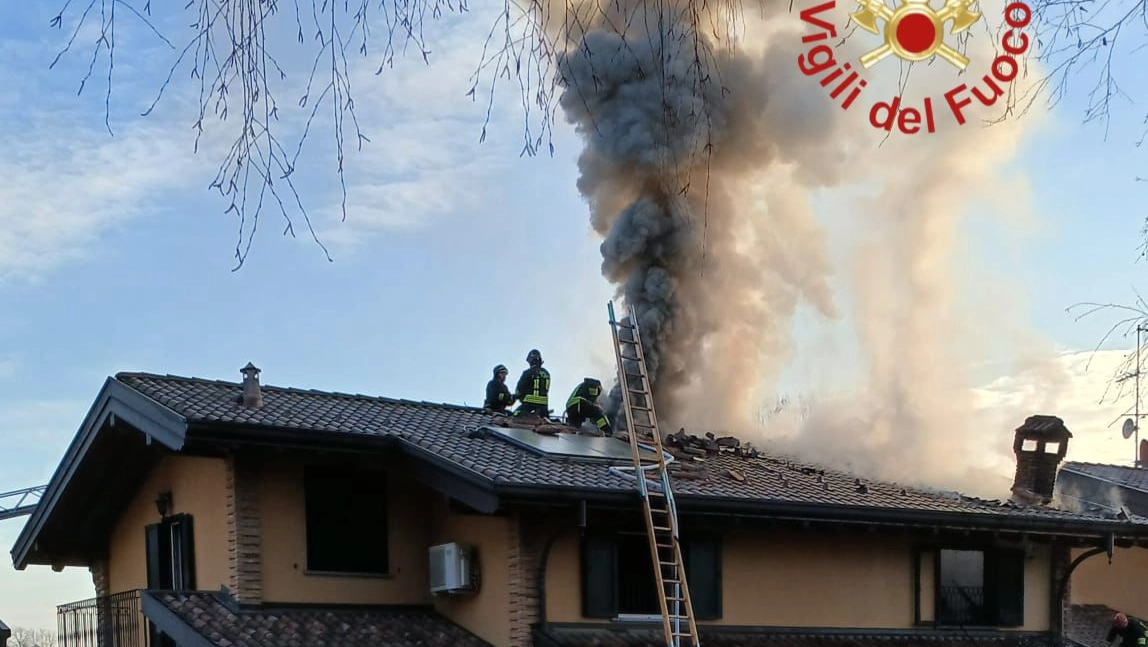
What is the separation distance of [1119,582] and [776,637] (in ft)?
35.4

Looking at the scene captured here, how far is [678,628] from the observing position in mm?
14266

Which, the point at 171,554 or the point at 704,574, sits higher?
the point at 171,554

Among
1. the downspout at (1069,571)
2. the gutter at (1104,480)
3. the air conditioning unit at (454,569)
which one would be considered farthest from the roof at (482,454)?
the gutter at (1104,480)

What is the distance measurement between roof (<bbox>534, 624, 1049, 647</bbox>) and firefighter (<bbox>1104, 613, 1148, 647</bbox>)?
97 cm

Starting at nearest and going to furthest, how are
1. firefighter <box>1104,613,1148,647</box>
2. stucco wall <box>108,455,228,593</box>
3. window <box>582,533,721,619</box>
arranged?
1. window <box>582,533,721,619</box>
2. stucco wall <box>108,455,228,593</box>
3. firefighter <box>1104,613,1148,647</box>

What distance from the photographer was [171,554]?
669 inches

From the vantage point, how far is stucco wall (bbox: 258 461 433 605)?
15305 millimetres

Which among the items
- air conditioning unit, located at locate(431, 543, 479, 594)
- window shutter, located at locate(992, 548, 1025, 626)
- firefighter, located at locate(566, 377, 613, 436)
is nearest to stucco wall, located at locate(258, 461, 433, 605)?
air conditioning unit, located at locate(431, 543, 479, 594)

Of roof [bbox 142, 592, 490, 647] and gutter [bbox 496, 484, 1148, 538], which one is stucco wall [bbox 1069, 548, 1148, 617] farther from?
roof [bbox 142, 592, 490, 647]

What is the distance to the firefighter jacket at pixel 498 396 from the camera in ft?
67.6

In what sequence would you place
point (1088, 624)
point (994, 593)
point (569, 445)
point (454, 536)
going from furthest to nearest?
point (1088, 624), point (994, 593), point (569, 445), point (454, 536)

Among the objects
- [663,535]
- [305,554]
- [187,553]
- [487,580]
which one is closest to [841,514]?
[663,535]

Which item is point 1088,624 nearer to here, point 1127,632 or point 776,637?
point 1127,632

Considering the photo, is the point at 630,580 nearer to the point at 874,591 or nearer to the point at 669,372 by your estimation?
the point at 874,591
